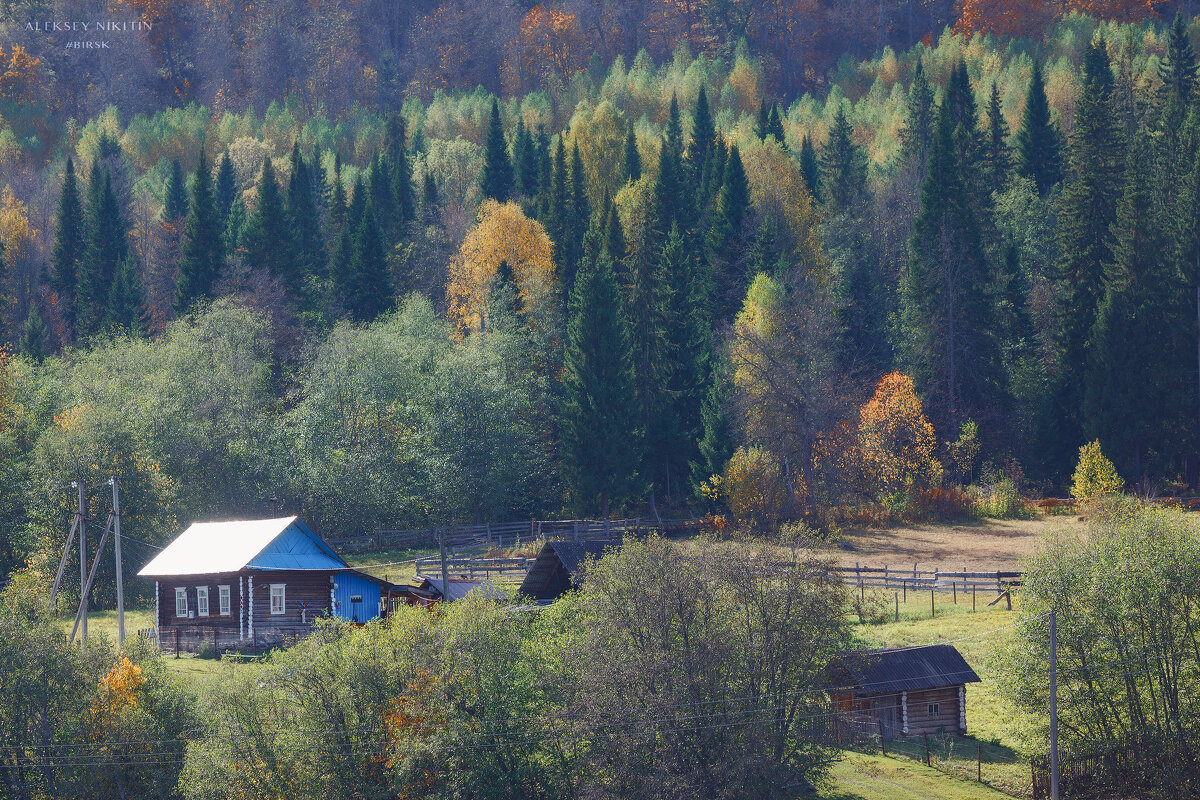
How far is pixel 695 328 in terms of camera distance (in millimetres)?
77312

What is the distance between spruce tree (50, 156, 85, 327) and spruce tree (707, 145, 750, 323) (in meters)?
47.1

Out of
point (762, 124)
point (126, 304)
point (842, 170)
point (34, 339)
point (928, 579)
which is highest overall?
point (762, 124)

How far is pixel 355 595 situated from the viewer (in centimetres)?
5078

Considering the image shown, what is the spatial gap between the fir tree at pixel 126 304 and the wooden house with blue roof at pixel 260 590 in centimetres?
3869

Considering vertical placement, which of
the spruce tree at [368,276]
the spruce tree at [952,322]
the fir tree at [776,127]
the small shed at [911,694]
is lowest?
the small shed at [911,694]

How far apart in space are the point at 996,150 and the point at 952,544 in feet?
133

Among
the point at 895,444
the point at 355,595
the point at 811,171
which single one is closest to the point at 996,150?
the point at 811,171

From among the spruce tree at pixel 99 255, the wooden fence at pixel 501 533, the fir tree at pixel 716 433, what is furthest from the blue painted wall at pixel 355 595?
the spruce tree at pixel 99 255

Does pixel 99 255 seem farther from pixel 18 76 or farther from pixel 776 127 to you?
pixel 18 76

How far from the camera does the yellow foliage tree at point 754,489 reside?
6812 cm

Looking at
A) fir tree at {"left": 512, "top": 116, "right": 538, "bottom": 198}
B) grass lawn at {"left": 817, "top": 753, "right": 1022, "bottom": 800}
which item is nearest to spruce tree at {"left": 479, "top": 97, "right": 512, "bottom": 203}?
fir tree at {"left": 512, "top": 116, "right": 538, "bottom": 198}

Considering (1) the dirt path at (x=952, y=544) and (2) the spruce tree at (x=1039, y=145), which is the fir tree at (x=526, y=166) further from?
(1) the dirt path at (x=952, y=544)

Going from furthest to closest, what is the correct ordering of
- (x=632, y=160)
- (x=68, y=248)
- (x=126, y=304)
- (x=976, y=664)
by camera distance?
1. (x=68, y=248)
2. (x=632, y=160)
3. (x=126, y=304)
4. (x=976, y=664)

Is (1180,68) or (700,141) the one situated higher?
(1180,68)
